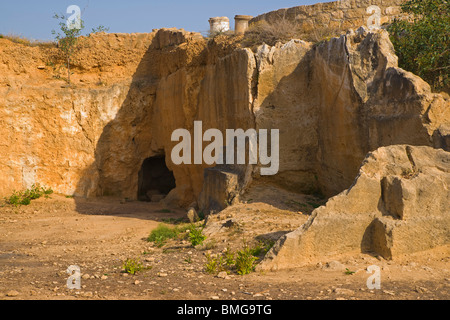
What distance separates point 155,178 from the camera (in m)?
17.2

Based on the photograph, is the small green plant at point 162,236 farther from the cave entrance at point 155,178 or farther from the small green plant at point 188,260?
the cave entrance at point 155,178

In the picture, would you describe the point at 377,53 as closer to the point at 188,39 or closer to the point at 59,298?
the point at 59,298

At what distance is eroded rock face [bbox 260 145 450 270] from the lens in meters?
5.89

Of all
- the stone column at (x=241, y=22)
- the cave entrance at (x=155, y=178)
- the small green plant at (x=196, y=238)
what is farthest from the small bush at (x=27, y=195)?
the small green plant at (x=196, y=238)

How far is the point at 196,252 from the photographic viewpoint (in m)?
7.20

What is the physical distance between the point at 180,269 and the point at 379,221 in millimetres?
2357

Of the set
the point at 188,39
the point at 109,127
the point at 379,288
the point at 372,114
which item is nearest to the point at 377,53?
the point at 372,114

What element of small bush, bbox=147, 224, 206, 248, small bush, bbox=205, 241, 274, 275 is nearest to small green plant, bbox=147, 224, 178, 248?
small bush, bbox=147, 224, 206, 248

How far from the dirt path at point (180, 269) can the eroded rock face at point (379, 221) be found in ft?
0.49

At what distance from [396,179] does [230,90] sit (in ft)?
18.3

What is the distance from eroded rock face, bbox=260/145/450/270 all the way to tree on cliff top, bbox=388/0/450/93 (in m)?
3.02

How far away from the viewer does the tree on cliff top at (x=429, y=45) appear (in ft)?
28.5

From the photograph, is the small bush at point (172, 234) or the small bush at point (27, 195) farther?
the small bush at point (27, 195)

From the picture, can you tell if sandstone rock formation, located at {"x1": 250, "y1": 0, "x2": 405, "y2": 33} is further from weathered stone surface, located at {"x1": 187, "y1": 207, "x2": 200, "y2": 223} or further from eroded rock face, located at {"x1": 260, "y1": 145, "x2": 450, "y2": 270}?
eroded rock face, located at {"x1": 260, "y1": 145, "x2": 450, "y2": 270}
